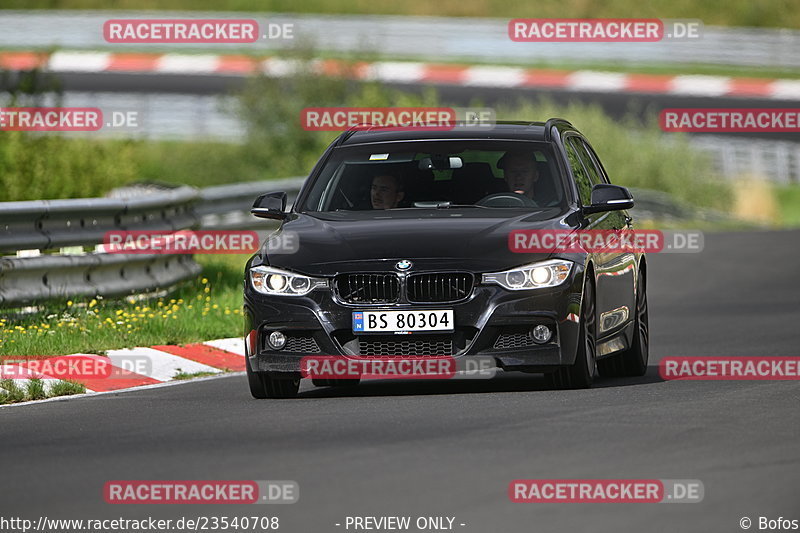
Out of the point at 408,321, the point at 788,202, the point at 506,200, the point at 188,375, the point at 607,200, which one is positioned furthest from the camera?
the point at 788,202

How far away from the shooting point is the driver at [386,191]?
12.2 meters

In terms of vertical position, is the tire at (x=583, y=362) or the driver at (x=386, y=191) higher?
the driver at (x=386, y=191)

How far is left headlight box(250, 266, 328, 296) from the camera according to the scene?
1116 centimetres

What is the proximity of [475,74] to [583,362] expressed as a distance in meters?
34.5

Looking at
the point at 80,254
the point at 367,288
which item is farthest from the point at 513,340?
the point at 80,254

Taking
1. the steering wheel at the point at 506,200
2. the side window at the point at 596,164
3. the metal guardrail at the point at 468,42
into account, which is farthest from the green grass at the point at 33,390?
the metal guardrail at the point at 468,42

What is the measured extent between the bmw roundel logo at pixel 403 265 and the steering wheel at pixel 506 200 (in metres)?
1.21

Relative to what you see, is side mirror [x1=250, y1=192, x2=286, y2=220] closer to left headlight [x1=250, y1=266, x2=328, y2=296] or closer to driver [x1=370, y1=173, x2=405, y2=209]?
driver [x1=370, y1=173, x2=405, y2=209]

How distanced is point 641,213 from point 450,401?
71.8 ft

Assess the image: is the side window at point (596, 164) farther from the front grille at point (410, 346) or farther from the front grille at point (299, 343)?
the front grille at point (299, 343)

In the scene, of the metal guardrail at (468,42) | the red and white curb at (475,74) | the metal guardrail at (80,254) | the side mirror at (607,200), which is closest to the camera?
Result: the side mirror at (607,200)

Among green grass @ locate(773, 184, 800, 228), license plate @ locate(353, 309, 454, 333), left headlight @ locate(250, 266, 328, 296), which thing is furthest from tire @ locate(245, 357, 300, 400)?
green grass @ locate(773, 184, 800, 228)

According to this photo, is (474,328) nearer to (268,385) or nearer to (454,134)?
(268,385)

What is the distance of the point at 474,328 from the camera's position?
1098 centimetres
